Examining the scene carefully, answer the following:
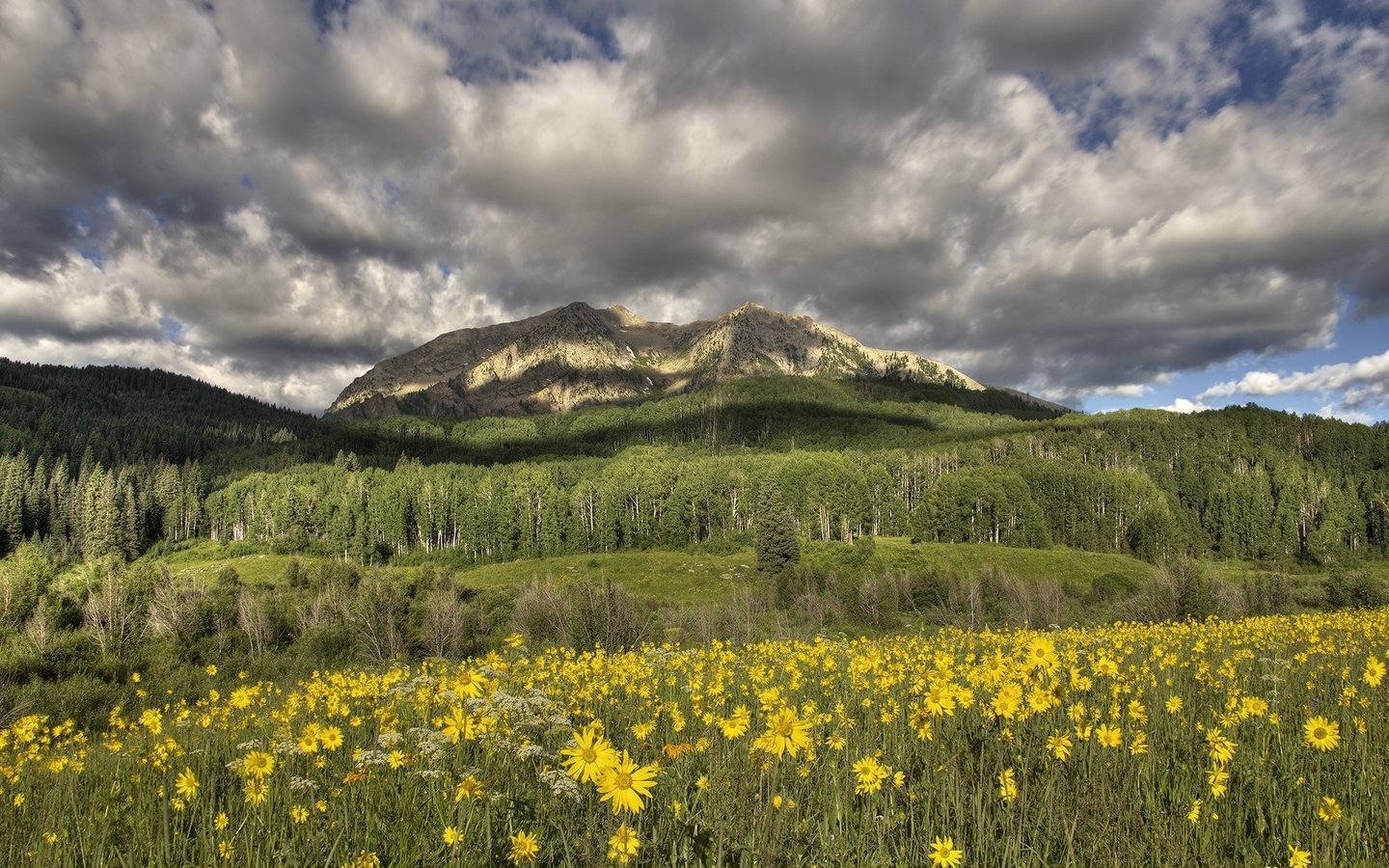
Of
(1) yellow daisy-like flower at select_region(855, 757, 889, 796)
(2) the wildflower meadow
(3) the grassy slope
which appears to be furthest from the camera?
(3) the grassy slope

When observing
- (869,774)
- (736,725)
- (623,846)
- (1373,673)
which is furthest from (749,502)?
(623,846)

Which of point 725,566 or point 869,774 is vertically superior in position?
point 869,774

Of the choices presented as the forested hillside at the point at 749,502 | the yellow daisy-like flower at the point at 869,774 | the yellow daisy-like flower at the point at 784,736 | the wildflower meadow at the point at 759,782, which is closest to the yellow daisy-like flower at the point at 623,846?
the wildflower meadow at the point at 759,782

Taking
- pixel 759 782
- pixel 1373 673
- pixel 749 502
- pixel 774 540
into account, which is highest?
pixel 1373 673

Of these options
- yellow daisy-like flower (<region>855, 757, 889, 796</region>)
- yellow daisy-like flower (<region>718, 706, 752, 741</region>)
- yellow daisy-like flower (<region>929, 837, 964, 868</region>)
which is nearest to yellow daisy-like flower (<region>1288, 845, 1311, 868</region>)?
yellow daisy-like flower (<region>929, 837, 964, 868</region>)

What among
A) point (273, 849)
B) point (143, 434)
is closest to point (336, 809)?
point (273, 849)

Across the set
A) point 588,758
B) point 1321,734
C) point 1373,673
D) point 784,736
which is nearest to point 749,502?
point 1373,673

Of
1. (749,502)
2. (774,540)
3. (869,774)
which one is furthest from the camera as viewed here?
(749,502)

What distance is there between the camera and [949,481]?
11000 centimetres

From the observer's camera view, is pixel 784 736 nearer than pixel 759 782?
Yes

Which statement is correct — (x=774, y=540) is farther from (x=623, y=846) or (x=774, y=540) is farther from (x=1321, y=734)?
(x=623, y=846)

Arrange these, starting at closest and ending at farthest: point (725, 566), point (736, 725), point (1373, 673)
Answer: point (736, 725) → point (1373, 673) → point (725, 566)

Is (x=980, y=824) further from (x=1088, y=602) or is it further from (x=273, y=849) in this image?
(x=1088, y=602)

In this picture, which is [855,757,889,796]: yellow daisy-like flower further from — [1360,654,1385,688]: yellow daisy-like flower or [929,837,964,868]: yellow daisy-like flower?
[1360,654,1385,688]: yellow daisy-like flower
